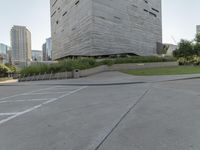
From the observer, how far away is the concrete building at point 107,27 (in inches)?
2010

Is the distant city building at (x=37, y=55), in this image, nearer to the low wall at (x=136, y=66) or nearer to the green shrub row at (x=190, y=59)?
the green shrub row at (x=190, y=59)

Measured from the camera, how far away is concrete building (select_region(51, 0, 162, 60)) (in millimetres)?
51062


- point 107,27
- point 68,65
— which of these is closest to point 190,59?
point 107,27

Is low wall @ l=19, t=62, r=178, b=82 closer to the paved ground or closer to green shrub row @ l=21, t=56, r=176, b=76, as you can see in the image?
green shrub row @ l=21, t=56, r=176, b=76

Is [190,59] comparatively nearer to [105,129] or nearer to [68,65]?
[68,65]

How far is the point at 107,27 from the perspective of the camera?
176ft

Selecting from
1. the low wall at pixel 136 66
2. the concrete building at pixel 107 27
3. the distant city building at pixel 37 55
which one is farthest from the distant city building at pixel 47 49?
the low wall at pixel 136 66

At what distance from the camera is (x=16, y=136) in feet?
14.7

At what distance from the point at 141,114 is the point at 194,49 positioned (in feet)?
168

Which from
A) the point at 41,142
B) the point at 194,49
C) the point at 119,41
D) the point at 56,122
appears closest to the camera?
the point at 41,142

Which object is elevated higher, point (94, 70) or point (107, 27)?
point (107, 27)

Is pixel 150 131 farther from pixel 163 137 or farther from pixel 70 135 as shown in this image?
pixel 70 135

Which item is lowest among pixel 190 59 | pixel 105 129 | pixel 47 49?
pixel 105 129

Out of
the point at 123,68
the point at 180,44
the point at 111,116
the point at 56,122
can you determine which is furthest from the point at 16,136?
the point at 180,44
